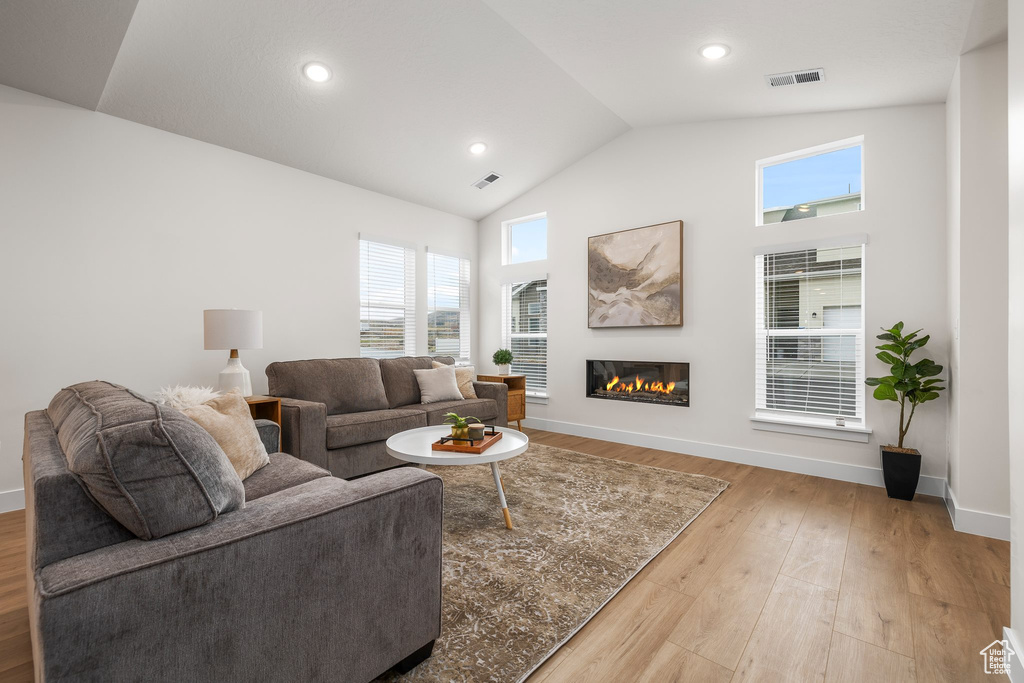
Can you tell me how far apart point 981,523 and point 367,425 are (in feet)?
12.3

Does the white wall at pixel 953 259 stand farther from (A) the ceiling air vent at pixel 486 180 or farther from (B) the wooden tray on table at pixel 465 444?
(A) the ceiling air vent at pixel 486 180

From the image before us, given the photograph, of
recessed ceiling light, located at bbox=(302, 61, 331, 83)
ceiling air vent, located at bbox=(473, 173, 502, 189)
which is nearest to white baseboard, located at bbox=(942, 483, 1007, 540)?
ceiling air vent, located at bbox=(473, 173, 502, 189)

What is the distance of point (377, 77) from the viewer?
129 inches

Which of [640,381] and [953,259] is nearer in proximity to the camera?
[953,259]

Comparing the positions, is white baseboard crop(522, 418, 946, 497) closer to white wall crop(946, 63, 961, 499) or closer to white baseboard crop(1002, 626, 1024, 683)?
white wall crop(946, 63, 961, 499)

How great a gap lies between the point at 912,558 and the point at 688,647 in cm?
148

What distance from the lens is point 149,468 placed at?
3.32ft

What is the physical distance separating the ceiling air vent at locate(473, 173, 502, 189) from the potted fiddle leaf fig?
365 cm

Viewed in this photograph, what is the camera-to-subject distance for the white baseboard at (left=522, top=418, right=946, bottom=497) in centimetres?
336

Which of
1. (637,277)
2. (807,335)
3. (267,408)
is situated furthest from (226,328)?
(807,335)

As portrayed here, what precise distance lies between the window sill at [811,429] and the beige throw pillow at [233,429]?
3.64m

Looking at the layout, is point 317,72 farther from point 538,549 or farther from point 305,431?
point 538,549

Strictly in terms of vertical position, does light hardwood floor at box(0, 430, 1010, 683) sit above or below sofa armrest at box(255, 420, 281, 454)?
below

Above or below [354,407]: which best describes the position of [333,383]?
above
